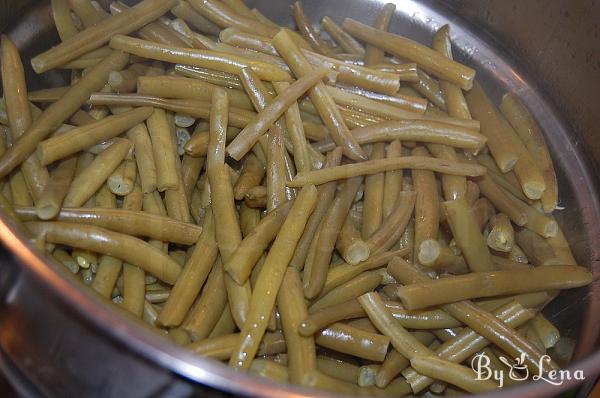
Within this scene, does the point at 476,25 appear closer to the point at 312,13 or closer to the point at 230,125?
the point at 312,13

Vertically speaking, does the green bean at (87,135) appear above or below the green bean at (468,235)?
below

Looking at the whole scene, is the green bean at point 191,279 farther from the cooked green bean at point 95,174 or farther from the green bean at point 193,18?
the green bean at point 193,18

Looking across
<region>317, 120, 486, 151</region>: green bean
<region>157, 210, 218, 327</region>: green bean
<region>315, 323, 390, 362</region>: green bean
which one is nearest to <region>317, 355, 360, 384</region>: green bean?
<region>315, 323, 390, 362</region>: green bean

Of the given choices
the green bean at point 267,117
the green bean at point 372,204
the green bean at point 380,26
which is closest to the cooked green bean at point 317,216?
the green bean at point 372,204

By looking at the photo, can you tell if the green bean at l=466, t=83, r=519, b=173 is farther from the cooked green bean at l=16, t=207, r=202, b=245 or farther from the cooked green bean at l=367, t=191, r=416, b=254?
the cooked green bean at l=16, t=207, r=202, b=245

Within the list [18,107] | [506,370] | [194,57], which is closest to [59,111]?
[18,107]

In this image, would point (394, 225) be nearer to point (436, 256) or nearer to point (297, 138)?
point (436, 256)
